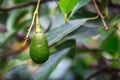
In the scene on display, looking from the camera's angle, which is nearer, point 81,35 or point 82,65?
point 81,35

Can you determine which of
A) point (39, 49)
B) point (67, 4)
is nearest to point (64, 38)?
point (67, 4)

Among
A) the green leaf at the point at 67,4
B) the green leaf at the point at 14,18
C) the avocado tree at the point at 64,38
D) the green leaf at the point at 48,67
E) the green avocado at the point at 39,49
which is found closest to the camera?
the green avocado at the point at 39,49

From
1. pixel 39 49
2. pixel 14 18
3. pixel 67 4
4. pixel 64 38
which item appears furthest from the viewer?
pixel 14 18

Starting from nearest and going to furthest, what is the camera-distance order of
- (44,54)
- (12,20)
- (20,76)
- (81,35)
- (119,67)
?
(44,54) → (81,35) → (119,67) → (12,20) → (20,76)

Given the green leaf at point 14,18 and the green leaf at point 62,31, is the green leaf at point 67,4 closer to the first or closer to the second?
the green leaf at point 62,31

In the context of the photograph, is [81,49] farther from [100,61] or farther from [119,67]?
[119,67]

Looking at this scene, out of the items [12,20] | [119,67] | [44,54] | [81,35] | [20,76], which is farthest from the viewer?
[20,76]

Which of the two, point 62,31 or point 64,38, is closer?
point 62,31

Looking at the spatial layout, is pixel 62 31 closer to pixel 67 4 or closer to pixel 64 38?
pixel 67 4

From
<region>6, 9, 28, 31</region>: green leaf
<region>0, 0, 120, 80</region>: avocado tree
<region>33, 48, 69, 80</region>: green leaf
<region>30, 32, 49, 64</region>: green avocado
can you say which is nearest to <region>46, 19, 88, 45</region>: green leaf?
<region>0, 0, 120, 80</region>: avocado tree

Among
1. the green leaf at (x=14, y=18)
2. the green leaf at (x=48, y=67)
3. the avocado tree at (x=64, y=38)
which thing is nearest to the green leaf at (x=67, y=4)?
the avocado tree at (x=64, y=38)

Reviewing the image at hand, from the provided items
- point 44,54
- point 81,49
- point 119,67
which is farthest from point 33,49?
point 81,49
